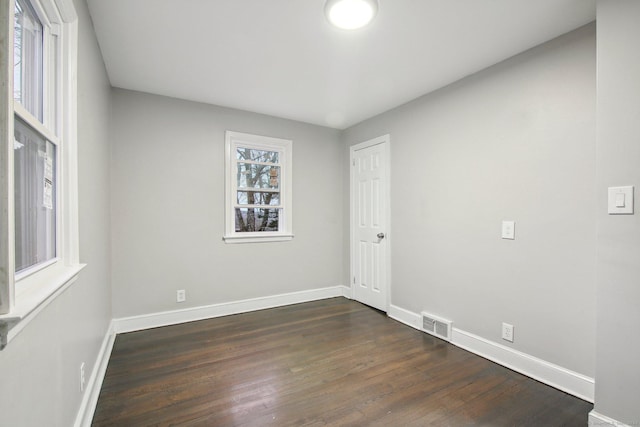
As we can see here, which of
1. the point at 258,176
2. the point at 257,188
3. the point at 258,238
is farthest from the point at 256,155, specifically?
the point at 258,238

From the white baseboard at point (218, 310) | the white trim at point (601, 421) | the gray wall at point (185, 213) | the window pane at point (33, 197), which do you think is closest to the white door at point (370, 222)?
the white baseboard at point (218, 310)

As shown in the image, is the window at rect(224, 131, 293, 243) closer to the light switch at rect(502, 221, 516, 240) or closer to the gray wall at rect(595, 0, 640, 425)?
the light switch at rect(502, 221, 516, 240)

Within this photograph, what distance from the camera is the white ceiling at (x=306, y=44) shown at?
1861mm

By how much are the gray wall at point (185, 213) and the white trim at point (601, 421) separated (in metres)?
2.98

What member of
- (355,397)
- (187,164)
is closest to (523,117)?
(355,397)

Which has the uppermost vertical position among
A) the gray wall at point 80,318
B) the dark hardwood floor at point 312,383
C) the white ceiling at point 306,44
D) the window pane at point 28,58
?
the white ceiling at point 306,44

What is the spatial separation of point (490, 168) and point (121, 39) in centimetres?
305

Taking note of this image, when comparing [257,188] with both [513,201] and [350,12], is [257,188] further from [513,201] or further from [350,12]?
[513,201]

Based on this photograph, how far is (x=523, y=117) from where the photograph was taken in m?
2.30

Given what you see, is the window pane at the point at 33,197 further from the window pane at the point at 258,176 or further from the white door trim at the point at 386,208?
the white door trim at the point at 386,208

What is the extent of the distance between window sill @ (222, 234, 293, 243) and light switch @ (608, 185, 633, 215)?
3.08 m

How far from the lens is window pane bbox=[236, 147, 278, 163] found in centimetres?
371

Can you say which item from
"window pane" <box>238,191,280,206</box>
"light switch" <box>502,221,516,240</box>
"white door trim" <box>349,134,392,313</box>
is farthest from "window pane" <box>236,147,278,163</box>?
"light switch" <box>502,221,516,240</box>

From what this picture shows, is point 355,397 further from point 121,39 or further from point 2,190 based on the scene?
point 121,39
